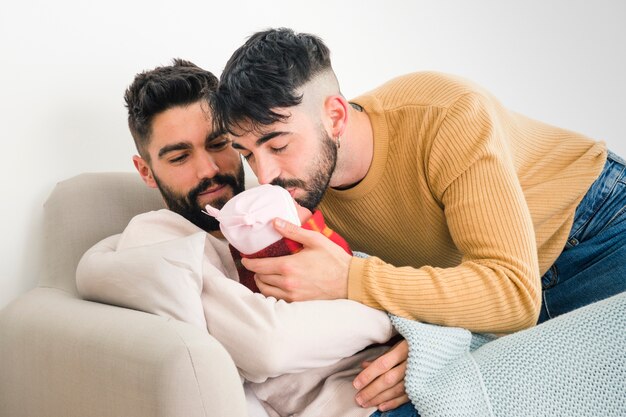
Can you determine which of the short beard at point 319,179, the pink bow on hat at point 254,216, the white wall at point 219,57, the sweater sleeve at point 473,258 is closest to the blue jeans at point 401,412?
the sweater sleeve at point 473,258

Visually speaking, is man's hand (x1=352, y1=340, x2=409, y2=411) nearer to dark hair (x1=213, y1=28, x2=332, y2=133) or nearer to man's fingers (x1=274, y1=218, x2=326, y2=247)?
man's fingers (x1=274, y1=218, x2=326, y2=247)

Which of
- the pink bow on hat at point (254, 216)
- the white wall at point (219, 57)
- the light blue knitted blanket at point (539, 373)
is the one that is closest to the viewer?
the light blue knitted blanket at point (539, 373)

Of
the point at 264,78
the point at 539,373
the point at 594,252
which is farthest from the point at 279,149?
the point at 594,252

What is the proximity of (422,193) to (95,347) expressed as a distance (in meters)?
0.81

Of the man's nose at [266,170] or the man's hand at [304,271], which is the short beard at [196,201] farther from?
the man's hand at [304,271]

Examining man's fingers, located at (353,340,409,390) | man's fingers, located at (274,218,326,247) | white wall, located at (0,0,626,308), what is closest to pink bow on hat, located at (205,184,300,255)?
man's fingers, located at (274,218,326,247)

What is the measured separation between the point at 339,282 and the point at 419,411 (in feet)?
0.91

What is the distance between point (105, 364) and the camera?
3.97 ft

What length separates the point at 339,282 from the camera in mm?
1362

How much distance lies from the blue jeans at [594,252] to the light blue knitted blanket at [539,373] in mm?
478

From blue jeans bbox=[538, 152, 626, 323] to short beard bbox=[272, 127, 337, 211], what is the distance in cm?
63

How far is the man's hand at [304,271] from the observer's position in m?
1.34

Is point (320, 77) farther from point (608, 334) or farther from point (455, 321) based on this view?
point (608, 334)

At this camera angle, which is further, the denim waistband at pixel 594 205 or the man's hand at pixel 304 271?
the denim waistband at pixel 594 205
